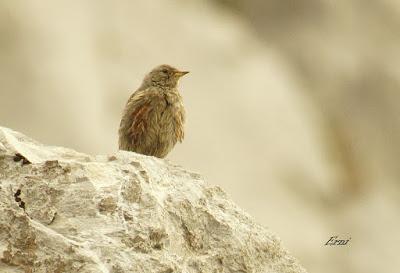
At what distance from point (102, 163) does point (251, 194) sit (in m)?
14.2

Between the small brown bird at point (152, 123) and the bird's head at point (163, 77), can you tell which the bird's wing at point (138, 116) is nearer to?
the small brown bird at point (152, 123)

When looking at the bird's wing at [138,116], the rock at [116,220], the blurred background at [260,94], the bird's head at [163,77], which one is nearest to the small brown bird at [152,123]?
the bird's wing at [138,116]

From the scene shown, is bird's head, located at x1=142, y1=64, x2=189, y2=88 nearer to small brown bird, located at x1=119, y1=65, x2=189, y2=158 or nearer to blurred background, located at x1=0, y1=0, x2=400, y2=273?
small brown bird, located at x1=119, y1=65, x2=189, y2=158

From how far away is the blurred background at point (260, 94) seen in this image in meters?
19.4

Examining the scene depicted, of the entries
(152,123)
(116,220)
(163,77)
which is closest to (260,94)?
(163,77)

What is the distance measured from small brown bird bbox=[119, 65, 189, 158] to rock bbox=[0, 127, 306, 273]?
2075 millimetres

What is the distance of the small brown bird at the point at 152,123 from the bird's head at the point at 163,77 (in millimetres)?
189

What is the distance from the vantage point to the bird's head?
9.49m

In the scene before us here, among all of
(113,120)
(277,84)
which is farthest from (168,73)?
(277,84)

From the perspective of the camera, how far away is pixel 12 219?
5723 mm

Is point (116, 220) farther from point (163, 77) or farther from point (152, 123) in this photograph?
point (163, 77)

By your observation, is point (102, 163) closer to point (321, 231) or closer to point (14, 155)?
point (14, 155)

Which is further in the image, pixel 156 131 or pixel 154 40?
pixel 154 40

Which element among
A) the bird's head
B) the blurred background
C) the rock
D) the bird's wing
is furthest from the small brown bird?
the blurred background
